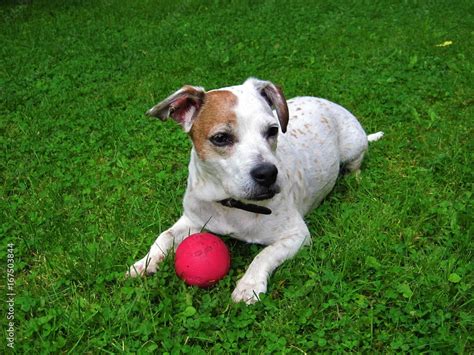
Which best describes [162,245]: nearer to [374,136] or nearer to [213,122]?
[213,122]

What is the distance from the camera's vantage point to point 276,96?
165 inches

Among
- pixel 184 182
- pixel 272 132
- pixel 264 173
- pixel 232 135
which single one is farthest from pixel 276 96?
pixel 184 182

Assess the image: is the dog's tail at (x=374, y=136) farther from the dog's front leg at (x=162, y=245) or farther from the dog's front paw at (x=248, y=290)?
the dog's front paw at (x=248, y=290)

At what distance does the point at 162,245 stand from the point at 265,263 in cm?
84

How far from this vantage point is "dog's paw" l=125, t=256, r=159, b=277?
380 cm

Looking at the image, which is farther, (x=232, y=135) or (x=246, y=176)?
(x=232, y=135)

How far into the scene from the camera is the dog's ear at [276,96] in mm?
4184

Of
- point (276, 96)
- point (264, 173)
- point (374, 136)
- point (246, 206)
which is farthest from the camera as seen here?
point (374, 136)

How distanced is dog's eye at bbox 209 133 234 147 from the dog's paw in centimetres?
102

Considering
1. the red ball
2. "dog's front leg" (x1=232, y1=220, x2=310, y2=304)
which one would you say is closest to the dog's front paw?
"dog's front leg" (x1=232, y1=220, x2=310, y2=304)

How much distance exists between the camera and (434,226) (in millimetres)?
4293

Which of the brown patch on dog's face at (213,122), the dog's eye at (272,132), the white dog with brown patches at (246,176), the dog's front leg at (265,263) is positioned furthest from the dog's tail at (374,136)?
the brown patch on dog's face at (213,122)

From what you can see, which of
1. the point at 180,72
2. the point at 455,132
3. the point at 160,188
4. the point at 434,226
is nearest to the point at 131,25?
the point at 180,72

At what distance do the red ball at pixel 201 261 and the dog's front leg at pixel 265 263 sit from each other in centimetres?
19
